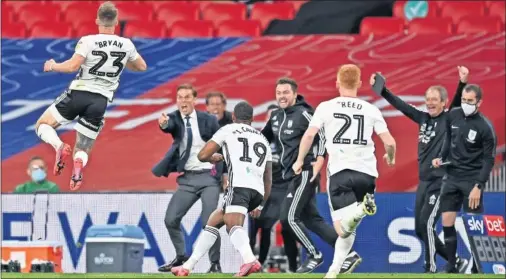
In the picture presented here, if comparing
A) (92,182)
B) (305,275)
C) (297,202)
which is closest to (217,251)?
(297,202)

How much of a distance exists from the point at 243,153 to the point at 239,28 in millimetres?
9477

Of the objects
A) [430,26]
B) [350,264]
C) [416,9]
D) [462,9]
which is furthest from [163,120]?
[462,9]

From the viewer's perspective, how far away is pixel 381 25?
22500 mm

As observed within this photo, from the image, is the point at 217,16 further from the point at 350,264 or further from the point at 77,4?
the point at 350,264

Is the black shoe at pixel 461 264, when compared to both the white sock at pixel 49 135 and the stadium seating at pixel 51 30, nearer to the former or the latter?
the white sock at pixel 49 135

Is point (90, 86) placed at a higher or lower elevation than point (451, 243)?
higher

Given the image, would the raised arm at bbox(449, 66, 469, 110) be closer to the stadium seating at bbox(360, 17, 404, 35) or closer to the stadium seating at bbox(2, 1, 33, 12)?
the stadium seating at bbox(360, 17, 404, 35)

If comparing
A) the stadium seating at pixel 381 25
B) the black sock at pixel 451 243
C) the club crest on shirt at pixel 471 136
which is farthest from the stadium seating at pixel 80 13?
the black sock at pixel 451 243

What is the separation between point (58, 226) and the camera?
60.7ft

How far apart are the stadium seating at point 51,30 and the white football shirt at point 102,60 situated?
9328 mm

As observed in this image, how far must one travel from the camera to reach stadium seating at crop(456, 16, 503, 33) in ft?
73.1

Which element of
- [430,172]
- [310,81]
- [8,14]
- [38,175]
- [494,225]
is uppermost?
[8,14]

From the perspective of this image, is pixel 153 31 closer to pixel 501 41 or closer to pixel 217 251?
pixel 501 41

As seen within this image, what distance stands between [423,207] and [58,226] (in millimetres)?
5295
